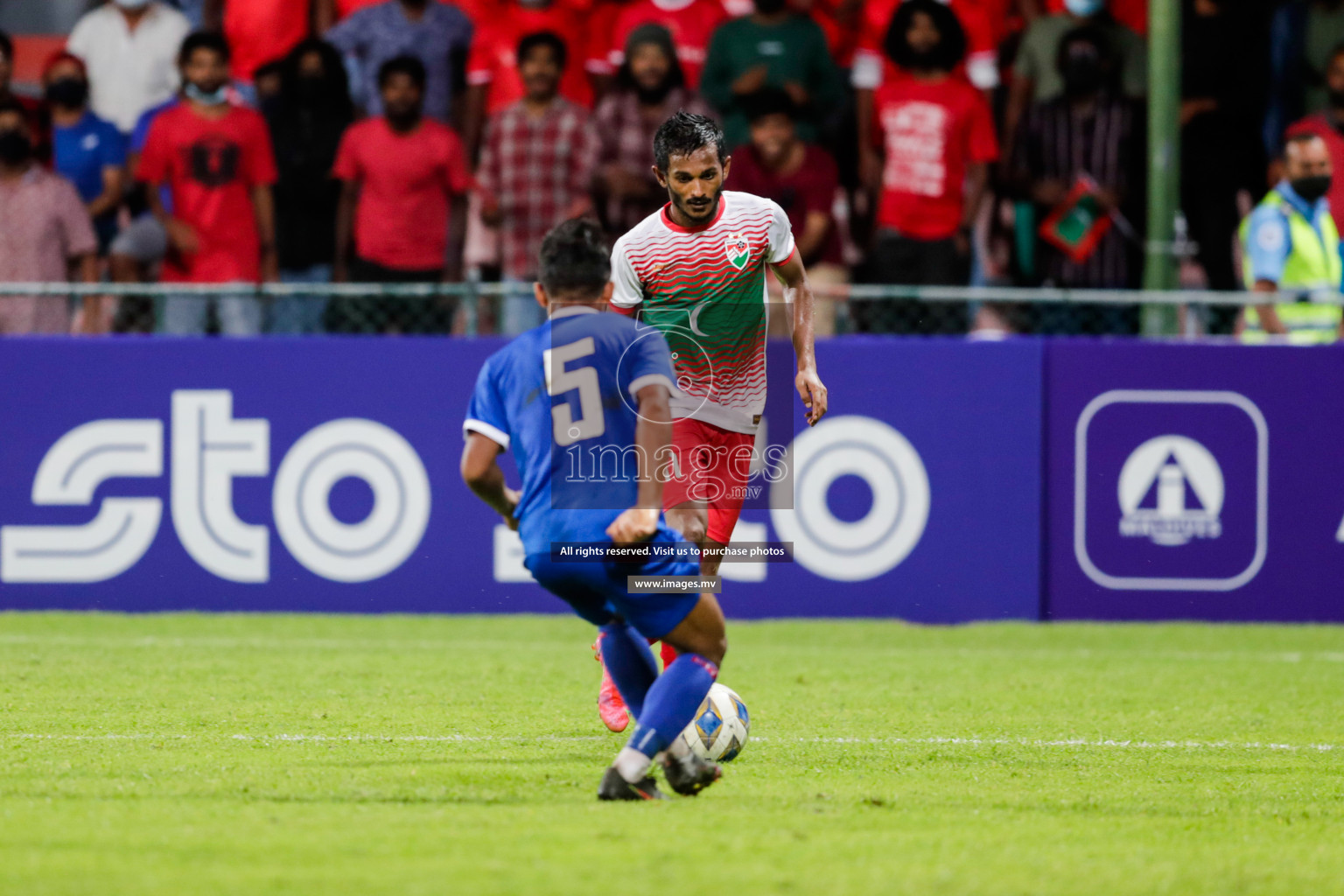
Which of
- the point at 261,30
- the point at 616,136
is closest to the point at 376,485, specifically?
the point at 616,136

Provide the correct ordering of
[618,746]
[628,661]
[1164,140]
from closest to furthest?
1. [628,661]
2. [618,746]
3. [1164,140]

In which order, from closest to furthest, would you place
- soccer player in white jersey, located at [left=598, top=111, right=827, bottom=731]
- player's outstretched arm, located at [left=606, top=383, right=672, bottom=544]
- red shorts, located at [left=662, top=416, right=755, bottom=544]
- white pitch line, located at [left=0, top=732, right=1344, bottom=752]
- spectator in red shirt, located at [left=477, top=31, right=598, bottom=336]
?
1. player's outstretched arm, located at [left=606, top=383, right=672, bottom=544]
2. white pitch line, located at [left=0, top=732, right=1344, bottom=752]
3. soccer player in white jersey, located at [left=598, top=111, right=827, bottom=731]
4. red shorts, located at [left=662, top=416, right=755, bottom=544]
5. spectator in red shirt, located at [left=477, top=31, right=598, bottom=336]

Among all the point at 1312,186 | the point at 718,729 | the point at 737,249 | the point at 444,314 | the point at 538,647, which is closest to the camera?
the point at 718,729

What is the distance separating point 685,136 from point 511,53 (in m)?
6.81

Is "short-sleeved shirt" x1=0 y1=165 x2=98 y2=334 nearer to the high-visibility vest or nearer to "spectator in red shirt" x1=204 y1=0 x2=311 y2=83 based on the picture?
"spectator in red shirt" x1=204 y1=0 x2=311 y2=83

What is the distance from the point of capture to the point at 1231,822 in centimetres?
566

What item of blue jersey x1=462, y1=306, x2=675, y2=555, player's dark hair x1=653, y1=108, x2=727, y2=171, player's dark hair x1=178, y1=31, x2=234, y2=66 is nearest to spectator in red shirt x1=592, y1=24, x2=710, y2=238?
player's dark hair x1=178, y1=31, x2=234, y2=66

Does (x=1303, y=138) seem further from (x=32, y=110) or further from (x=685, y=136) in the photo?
(x=32, y=110)

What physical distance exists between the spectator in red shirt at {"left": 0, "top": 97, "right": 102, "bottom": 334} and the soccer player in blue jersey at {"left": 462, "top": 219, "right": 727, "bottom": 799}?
25.2ft

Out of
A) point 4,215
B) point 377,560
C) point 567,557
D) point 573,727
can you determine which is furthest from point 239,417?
point 567,557

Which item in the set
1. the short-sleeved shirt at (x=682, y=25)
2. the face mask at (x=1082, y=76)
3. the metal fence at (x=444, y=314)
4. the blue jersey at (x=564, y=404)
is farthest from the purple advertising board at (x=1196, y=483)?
the blue jersey at (x=564, y=404)

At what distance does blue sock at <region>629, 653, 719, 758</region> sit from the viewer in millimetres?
5602

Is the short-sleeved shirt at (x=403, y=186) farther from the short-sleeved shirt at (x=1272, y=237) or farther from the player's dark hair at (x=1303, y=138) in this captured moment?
the player's dark hair at (x=1303, y=138)

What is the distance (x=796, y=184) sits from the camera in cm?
1230
